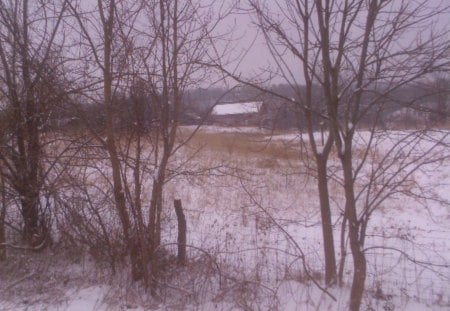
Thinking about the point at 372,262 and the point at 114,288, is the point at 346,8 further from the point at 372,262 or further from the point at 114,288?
the point at 114,288

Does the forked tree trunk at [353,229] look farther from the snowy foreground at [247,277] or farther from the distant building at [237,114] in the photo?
the distant building at [237,114]

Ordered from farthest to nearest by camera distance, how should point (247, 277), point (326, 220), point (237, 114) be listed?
point (237, 114) < point (247, 277) < point (326, 220)

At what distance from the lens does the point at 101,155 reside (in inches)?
217

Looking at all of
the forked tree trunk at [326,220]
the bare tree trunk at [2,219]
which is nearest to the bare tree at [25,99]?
the bare tree trunk at [2,219]

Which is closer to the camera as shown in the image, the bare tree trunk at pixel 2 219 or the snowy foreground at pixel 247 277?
the snowy foreground at pixel 247 277

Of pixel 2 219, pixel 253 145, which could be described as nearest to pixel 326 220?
pixel 253 145

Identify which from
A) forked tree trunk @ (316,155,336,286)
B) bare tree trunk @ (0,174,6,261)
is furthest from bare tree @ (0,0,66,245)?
forked tree trunk @ (316,155,336,286)

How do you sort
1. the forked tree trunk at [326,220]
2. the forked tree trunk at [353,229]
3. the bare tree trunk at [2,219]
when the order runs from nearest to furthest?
the forked tree trunk at [353,229]
the forked tree trunk at [326,220]
the bare tree trunk at [2,219]

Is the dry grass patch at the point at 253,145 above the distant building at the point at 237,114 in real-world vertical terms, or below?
below

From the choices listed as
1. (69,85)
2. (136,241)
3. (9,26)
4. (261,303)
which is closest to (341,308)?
(261,303)

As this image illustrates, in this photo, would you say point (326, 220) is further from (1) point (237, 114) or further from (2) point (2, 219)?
(2) point (2, 219)

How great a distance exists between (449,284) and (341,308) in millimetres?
1668

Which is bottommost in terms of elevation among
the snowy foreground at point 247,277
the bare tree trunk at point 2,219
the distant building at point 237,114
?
the snowy foreground at point 247,277

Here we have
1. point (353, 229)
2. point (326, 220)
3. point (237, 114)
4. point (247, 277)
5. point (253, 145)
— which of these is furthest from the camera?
point (253, 145)
